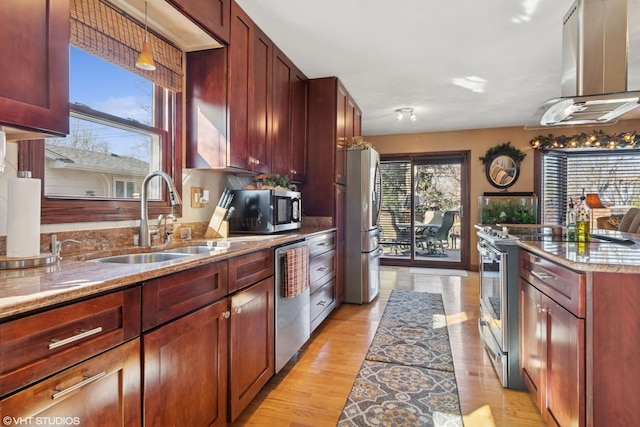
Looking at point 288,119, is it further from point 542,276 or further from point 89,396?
point 89,396

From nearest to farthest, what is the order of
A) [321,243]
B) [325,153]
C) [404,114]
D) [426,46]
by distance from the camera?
[426,46], [321,243], [325,153], [404,114]

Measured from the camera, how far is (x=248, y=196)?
2.53 metres

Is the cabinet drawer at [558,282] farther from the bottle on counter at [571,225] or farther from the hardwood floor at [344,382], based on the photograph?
the hardwood floor at [344,382]

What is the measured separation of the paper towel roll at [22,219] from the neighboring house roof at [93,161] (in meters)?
0.38

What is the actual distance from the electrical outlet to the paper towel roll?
111 cm

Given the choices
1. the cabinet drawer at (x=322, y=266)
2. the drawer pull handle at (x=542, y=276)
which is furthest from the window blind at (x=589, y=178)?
the drawer pull handle at (x=542, y=276)

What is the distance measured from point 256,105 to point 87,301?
195 centimetres

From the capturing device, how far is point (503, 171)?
5602 millimetres

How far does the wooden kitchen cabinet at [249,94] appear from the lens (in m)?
2.25

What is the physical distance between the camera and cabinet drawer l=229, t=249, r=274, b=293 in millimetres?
1635

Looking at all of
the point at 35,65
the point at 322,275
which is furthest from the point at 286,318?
the point at 35,65

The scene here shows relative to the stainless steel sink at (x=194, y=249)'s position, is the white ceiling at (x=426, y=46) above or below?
above

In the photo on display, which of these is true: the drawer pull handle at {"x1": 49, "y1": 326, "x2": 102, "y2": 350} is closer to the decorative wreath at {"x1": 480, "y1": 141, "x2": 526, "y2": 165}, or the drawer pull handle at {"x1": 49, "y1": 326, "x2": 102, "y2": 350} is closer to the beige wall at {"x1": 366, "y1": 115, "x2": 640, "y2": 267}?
the beige wall at {"x1": 366, "y1": 115, "x2": 640, "y2": 267}

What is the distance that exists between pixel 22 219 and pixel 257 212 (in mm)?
1427
